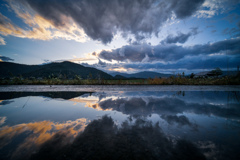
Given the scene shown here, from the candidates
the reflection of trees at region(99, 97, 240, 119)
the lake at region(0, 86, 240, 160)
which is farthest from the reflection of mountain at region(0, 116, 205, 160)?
the reflection of trees at region(99, 97, 240, 119)

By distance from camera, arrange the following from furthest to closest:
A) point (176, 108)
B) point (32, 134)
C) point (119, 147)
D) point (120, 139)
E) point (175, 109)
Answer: point (176, 108) < point (175, 109) < point (32, 134) < point (120, 139) < point (119, 147)

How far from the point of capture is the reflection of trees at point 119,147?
1430 mm

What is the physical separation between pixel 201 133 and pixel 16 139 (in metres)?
3.58

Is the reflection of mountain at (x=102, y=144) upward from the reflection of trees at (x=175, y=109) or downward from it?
upward

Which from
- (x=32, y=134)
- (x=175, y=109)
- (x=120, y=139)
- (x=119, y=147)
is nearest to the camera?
(x=119, y=147)

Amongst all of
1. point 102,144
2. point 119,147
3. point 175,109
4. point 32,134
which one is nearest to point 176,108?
point 175,109

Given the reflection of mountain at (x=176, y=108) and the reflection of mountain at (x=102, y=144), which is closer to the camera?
the reflection of mountain at (x=102, y=144)

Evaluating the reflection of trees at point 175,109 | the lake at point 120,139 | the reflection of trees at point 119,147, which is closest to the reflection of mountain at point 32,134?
the lake at point 120,139

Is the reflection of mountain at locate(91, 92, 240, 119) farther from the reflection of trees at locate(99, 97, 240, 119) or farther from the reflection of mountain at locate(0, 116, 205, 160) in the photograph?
the reflection of mountain at locate(0, 116, 205, 160)

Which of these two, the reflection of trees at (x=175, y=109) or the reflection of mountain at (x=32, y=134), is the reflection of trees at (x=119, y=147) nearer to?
the reflection of mountain at (x=32, y=134)

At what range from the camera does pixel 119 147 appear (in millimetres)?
1630

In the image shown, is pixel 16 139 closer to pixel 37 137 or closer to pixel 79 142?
pixel 37 137

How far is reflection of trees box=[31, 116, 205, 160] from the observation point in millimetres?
1430

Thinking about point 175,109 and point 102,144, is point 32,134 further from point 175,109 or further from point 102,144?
point 175,109
